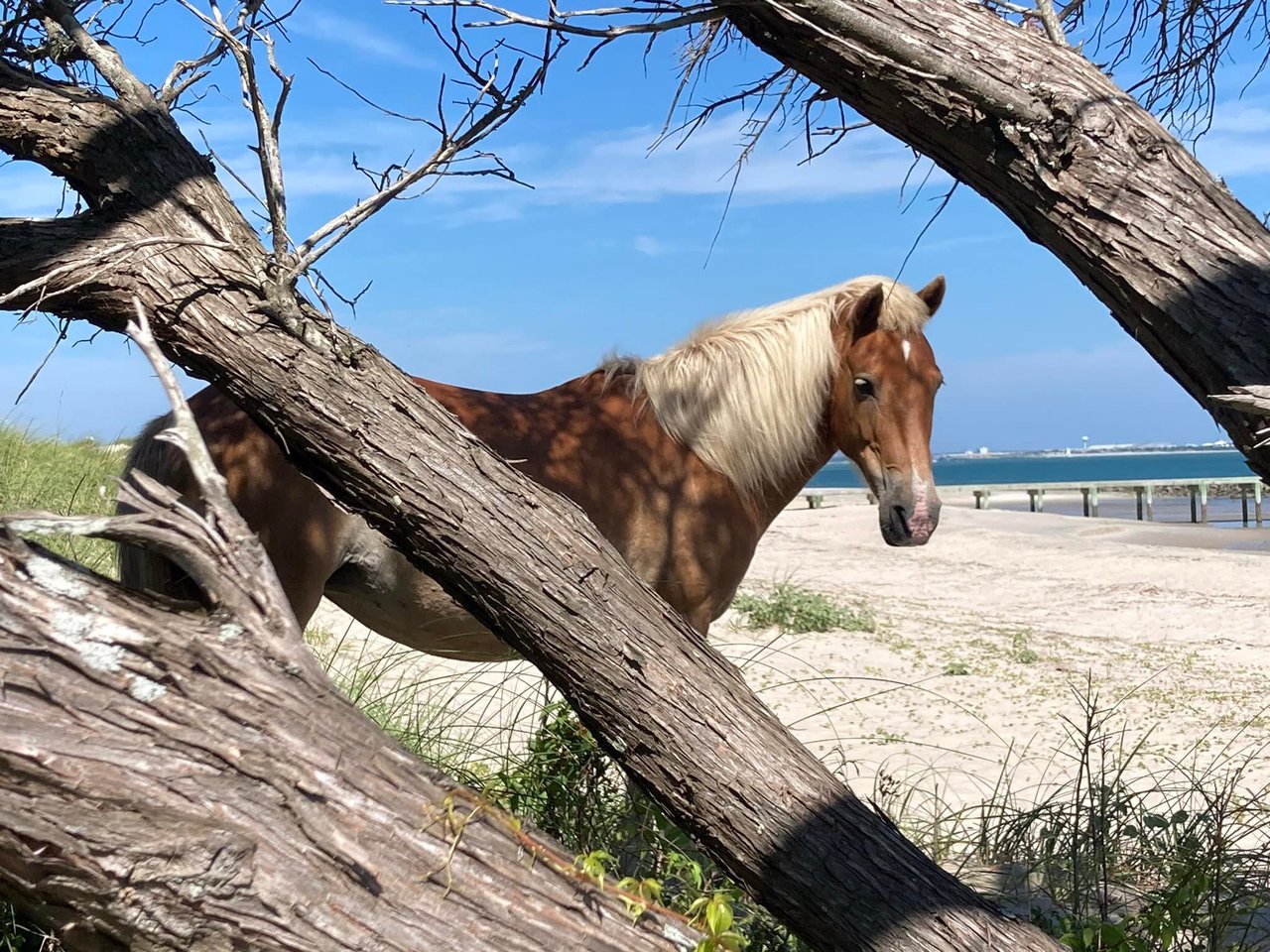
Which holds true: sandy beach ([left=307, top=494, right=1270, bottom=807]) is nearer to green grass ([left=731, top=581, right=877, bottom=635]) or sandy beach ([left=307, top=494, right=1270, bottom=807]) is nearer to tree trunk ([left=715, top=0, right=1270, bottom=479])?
green grass ([left=731, top=581, right=877, bottom=635])

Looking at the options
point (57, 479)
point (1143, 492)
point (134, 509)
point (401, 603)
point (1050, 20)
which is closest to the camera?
point (1050, 20)

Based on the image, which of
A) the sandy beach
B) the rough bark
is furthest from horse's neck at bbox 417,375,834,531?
the rough bark

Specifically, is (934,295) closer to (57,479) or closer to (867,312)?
(867,312)

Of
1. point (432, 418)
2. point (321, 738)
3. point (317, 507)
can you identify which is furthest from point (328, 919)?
point (317, 507)

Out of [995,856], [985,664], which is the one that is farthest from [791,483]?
[985,664]

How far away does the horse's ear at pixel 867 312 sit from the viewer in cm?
429

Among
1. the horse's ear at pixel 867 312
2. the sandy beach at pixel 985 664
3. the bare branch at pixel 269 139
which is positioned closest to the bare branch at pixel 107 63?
the bare branch at pixel 269 139

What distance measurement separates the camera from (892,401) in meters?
4.32

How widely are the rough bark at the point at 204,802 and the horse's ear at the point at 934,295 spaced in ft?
11.7

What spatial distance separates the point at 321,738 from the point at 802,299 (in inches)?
133

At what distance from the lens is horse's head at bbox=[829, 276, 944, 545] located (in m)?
4.29

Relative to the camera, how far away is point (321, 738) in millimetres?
1788

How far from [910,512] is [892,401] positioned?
47cm

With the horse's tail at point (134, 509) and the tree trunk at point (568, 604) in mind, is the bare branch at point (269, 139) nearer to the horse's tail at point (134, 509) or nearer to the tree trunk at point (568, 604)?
the tree trunk at point (568, 604)
